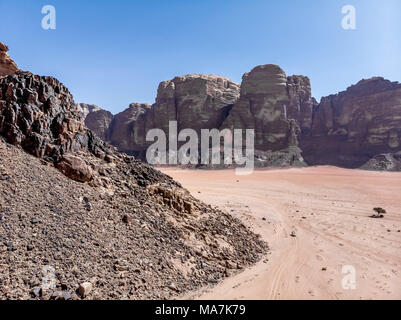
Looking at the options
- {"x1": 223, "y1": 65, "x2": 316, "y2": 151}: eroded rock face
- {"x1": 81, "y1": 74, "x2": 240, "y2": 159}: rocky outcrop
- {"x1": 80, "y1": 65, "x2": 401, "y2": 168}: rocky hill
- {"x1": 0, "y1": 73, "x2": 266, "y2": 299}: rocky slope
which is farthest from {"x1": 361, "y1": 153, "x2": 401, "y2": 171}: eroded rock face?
{"x1": 0, "y1": 73, "x2": 266, "y2": 299}: rocky slope

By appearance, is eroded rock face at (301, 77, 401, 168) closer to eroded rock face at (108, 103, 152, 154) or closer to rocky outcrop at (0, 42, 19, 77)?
eroded rock face at (108, 103, 152, 154)

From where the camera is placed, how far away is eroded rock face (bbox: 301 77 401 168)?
158ft

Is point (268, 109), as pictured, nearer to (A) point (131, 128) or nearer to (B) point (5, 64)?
(A) point (131, 128)

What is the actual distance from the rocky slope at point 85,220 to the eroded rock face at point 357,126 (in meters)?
50.2

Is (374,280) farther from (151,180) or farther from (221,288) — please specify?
(151,180)

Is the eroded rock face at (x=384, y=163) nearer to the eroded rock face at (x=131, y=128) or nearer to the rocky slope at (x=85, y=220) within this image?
the rocky slope at (x=85, y=220)

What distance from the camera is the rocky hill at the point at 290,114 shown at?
161 ft

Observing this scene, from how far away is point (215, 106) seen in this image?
59.6 m

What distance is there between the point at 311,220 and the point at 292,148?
42078mm

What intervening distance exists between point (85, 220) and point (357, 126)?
6079 centimetres

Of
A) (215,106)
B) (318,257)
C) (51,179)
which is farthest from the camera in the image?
(215,106)

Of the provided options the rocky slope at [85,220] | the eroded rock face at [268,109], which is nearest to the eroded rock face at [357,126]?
the eroded rock face at [268,109]

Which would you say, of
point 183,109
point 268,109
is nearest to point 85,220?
point 268,109

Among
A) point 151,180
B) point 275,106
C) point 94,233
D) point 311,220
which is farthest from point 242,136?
point 94,233
